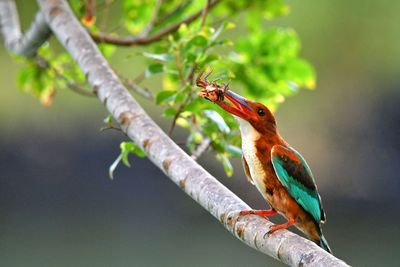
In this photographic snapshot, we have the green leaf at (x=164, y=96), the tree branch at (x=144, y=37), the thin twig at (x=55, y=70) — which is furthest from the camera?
the thin twig at (x=55, y=70)

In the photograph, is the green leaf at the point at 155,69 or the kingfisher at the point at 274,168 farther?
the green leaf at the point at 155,69

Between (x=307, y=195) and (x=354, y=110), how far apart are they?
3.93 meters

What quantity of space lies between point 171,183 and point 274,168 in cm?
334

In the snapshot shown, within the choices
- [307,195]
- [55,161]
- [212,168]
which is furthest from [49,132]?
[307,195]

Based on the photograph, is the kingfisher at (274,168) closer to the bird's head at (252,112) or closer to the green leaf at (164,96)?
the bird's head at (252,112)

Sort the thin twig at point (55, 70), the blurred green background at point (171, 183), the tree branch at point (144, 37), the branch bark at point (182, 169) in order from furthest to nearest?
1. the blurred green background at point (171, 183)
2. the thin twig at point (55, 70)
3. the tree branch at point (144, 37)
4. the branch bark at point (182, 169)

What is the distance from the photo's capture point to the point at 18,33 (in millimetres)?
1322

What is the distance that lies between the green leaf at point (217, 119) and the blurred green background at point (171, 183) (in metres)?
2.53

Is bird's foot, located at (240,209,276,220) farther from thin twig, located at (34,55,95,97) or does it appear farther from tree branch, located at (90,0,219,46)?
thin twig, located at (34,55,95,97)

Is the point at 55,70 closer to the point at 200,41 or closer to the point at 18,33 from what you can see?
the point at 18,33

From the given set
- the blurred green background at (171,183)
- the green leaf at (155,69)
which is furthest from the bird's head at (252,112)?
the blurred green background at (171,183)

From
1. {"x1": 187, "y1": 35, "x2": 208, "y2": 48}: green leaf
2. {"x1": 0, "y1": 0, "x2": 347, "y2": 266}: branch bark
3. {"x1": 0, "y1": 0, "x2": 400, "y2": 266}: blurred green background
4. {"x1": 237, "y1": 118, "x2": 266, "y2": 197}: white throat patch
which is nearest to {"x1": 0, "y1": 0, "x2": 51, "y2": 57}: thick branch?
{"x1": 0, "y1": 0, "x2": 347, "y2": 266}: branch bark

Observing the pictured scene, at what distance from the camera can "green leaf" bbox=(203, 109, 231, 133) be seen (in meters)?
0.97

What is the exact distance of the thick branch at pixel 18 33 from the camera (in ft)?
3.95
